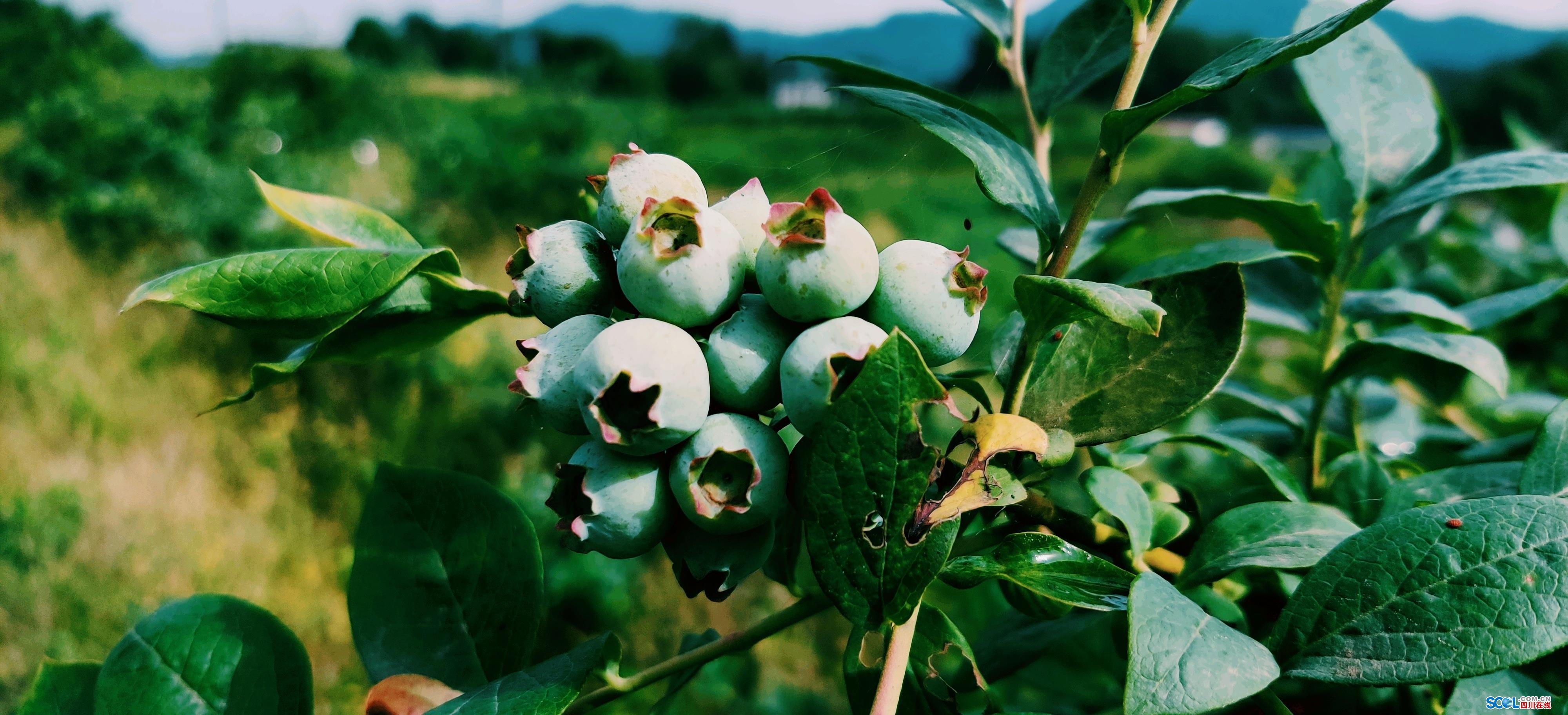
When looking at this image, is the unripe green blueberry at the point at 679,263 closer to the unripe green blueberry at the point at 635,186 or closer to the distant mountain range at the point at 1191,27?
the unripe green blueberry at the point at 635,186

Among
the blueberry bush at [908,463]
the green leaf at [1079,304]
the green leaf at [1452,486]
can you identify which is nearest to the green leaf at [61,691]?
the blueberry bush at [908,463]

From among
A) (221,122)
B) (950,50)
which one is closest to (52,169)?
(221,122)

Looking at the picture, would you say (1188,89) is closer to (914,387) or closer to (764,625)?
(914,387)

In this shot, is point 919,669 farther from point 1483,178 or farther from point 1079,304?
point 1483,178

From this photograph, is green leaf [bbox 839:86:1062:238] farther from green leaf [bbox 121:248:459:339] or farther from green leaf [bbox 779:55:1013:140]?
green leaf [bbox 121:248:459:339]

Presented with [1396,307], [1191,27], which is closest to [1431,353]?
[1396,307]
